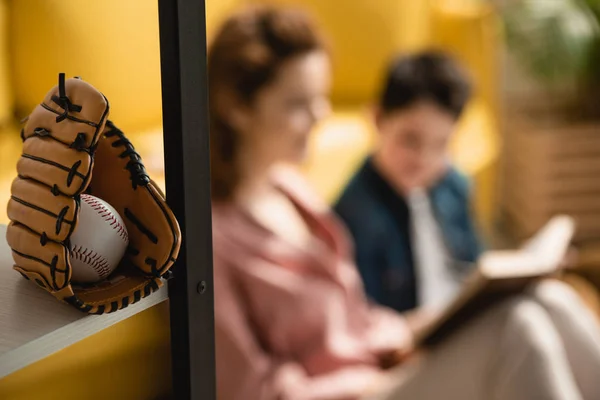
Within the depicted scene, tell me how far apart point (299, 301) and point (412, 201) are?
1.96 ft

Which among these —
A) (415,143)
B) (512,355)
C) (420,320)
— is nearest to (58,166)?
(512,355)

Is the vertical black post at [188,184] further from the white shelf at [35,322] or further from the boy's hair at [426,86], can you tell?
the boy's hair at [426,86]

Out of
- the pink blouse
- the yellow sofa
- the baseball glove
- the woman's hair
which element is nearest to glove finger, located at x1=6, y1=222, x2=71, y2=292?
the baseball glove

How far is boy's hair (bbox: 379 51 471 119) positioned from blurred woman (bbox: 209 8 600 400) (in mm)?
368

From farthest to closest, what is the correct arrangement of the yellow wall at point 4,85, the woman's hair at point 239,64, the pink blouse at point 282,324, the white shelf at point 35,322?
the woman's hair at point 239,64 → the pink blouse at point 282,324 → the yellow wall at point 4,85 → the white shelf at point 35,322

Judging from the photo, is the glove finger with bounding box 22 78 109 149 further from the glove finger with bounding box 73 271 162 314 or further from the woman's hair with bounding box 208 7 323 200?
the woman's hair with bounding box 208 7 323 200

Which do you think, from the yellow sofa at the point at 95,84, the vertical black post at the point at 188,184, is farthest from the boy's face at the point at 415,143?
the vertical black post at the point at 188,184

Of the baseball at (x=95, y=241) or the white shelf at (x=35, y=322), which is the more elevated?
the baseball at (x=95, y=241)

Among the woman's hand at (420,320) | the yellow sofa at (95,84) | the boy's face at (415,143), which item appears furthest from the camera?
the boy's face at (415,143)

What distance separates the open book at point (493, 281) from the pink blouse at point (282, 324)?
8 cm

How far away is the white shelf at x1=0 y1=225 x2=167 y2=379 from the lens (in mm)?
416

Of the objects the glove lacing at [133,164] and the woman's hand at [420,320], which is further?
the woman's hand at [420,320]

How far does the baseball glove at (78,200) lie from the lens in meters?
0.44

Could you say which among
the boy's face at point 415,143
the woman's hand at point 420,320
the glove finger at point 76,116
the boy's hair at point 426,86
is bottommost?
the woman's hand at point 420,320
